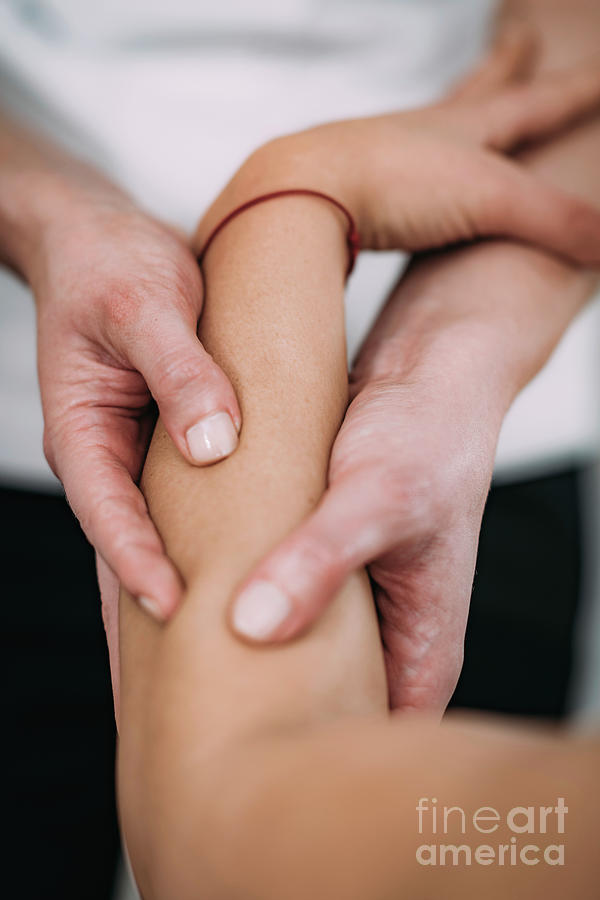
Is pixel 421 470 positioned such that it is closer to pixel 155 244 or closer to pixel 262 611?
pixel 262 611

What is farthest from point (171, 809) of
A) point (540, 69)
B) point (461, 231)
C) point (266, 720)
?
point (540, 69)

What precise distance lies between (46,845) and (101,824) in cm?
6

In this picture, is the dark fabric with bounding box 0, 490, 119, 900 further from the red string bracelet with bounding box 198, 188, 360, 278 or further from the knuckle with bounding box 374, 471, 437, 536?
the knuckle with bounding box 374, 471, 437, 536

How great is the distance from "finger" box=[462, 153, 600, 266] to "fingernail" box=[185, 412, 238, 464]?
0.33 metres

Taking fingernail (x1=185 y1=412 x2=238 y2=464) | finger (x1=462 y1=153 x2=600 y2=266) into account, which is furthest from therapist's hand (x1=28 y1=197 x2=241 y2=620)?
finger (x1=462 y1=153 x2=600 y2=266)

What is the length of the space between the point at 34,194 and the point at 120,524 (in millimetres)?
390

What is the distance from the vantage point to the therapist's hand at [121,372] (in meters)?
0.49

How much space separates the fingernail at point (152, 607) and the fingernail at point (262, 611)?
0.05 meters

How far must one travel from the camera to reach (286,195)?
25.5 inches

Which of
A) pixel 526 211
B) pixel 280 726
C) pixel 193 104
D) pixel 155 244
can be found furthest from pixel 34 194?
pixel 280 726

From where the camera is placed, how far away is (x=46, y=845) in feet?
2.81

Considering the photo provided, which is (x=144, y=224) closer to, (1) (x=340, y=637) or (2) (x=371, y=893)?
(1) (x=340, y=637)

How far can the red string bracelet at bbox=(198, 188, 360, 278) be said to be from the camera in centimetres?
65

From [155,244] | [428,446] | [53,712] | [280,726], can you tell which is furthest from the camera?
[53,712]
